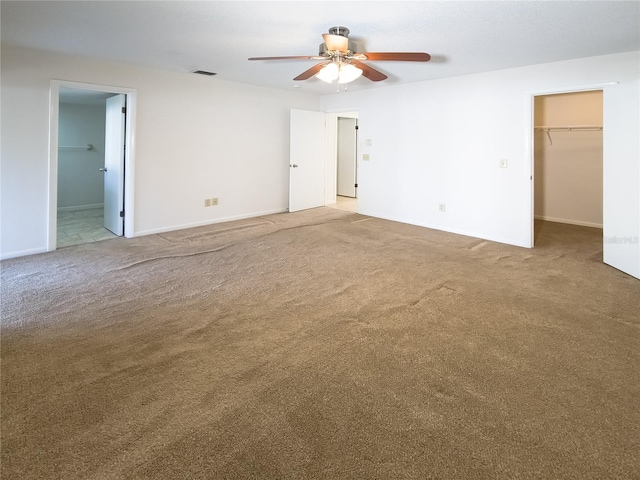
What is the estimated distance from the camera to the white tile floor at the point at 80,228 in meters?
5.23

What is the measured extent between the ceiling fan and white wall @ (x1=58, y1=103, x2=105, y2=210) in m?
5.66

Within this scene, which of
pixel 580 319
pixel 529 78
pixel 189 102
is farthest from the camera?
pixel 189 102

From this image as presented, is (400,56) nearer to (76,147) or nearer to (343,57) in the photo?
(343,57)

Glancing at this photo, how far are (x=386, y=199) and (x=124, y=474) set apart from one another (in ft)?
18.9

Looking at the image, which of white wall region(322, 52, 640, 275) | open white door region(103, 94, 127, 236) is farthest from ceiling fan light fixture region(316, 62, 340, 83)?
open white door region(103, 94, 127, 236)

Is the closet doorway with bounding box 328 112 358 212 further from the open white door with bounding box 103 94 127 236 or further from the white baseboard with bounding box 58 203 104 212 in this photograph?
the white baseboard with bounding box 58 203 104 212

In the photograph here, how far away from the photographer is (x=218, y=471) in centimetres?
148

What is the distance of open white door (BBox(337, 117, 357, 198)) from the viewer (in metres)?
9.16

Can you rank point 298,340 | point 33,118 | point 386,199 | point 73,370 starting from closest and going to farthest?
point 73,370 < point 298,340 < point 33,118 < point 386,199

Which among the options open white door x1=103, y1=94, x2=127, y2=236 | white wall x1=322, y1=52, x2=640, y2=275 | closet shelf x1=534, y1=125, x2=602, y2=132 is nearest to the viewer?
white wall x1=322, y1=52, x2=640, y2=275

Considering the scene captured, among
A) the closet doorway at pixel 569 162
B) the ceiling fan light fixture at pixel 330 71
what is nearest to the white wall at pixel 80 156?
the ceiling fan light fixture at pixel 330 71

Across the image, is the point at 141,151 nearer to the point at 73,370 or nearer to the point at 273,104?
the point at 273,104

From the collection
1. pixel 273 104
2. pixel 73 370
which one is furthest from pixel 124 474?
pixel 273 104

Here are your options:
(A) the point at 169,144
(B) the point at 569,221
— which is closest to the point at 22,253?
(A) the point at 169,144
